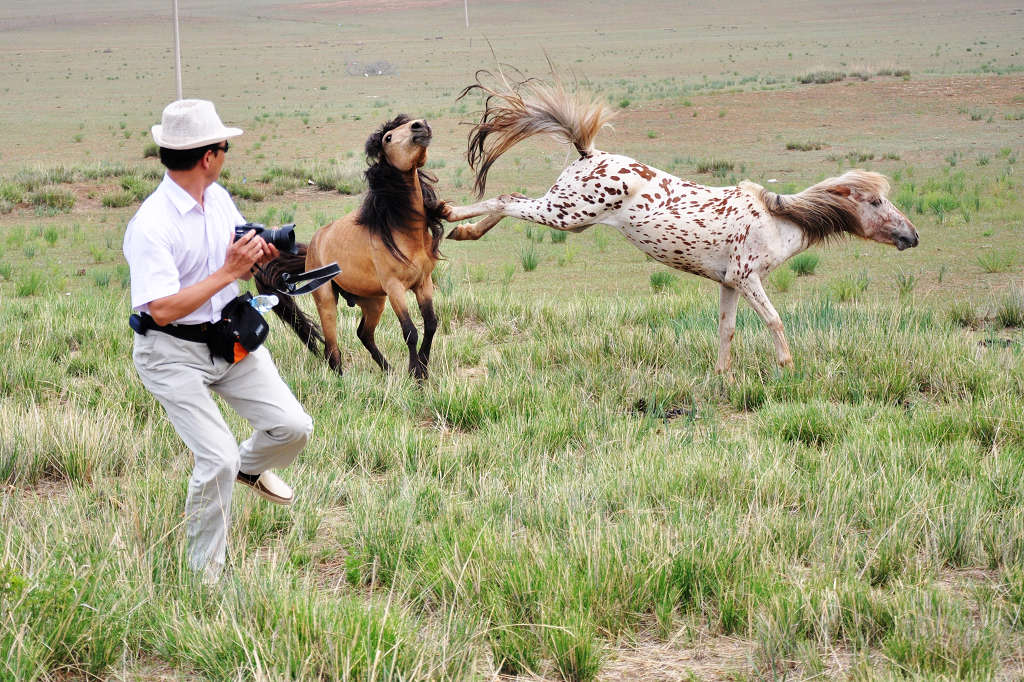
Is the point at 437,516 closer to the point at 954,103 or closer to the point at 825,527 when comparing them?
the point at 825,527

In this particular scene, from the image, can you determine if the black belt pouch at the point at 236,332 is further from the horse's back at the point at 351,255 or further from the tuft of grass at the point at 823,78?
the tuft of grass at the point at 823,78

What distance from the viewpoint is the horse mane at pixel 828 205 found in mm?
7523

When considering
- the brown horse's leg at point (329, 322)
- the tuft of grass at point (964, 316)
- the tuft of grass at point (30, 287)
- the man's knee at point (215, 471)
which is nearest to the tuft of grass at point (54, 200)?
the tuft of grass at point (30, 287)

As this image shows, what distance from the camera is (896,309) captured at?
9109 millimetres

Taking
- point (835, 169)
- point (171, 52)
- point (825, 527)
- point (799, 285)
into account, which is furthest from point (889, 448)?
point (171, 52)

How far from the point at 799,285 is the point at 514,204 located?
5.99m

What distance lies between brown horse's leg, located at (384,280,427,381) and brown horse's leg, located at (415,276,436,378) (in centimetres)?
5

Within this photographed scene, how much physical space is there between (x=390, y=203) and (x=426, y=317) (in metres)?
0.92

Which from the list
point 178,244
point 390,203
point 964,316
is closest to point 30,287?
point 390,203

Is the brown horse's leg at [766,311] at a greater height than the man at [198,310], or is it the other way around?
the man at [198,310]

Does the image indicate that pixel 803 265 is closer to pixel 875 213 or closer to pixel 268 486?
pixel 875 213

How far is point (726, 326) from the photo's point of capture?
308 inches

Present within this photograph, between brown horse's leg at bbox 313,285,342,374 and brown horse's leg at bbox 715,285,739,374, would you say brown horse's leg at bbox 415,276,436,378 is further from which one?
brown horse's leg at bbox 715,285,739,374

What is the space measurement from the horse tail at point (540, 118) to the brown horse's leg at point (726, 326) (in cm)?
161
